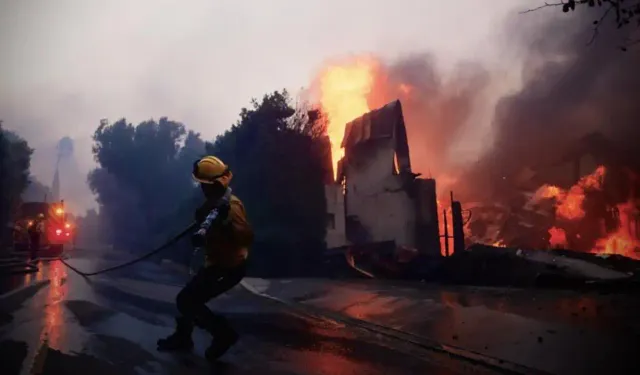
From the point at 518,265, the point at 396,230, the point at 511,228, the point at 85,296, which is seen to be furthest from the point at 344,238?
the point at 85,296

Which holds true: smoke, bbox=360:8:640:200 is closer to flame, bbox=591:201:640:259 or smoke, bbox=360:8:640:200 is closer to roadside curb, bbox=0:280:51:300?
flame, bbox=591:201:640:259

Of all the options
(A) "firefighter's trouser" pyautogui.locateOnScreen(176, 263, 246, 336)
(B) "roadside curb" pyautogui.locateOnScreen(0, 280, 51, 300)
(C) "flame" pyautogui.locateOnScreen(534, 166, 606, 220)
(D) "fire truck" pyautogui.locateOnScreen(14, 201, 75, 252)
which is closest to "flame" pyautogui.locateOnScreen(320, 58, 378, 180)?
(C) "flame" pyautogui.locateOnScreen(534, 166, 606, 220)

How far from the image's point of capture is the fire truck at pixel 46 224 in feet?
95.0

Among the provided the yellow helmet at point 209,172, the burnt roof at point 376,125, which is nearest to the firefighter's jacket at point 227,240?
the yellow helmet at point 209,172

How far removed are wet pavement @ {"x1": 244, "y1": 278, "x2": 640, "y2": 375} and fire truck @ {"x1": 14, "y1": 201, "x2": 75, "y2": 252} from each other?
22537 millimetres

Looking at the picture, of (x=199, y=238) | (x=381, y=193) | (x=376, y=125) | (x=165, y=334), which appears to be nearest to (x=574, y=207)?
(x=381, y=193)

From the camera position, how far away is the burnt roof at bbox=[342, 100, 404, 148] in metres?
25.2

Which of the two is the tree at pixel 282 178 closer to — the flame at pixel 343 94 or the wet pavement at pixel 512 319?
the flame at pixel 343 94

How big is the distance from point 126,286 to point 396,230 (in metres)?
14.8

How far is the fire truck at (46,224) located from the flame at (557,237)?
26574 mm

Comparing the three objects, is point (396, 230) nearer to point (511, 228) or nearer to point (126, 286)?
point (511, 228)

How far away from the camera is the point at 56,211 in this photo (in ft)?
100.0

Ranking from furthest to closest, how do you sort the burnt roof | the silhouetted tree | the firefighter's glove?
the burnt roof < the silhouetted tree < the firefighter's glove

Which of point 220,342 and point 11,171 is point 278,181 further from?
point 11,171
